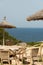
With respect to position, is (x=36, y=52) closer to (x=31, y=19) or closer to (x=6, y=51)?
(x=6, y=51)

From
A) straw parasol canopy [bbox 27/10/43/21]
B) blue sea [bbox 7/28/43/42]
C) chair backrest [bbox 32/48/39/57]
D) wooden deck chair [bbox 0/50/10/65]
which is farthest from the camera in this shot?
blue sea [bbox 7/28/43/42]

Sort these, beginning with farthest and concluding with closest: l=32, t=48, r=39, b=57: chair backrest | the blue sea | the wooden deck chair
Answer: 1. the blue sea
2. l=32, t=48, r=39, b=57: chair backrest
3. the wooden deck chair

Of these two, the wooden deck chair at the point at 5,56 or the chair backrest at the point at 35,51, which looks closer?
the wooden deck chair at the point at 5,56

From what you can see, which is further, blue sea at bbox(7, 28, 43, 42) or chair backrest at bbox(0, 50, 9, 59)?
blue sea at bbox(7, 28, 43, 42)

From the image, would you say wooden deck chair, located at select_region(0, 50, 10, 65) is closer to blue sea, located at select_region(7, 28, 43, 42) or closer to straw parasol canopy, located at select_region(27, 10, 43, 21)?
straw parasol canopy, located at select_region(27, 10, 43, 21)

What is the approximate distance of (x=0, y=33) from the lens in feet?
68.3

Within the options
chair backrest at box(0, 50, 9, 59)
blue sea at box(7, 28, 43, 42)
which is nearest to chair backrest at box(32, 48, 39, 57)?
chair backrest at box(0, 50, 9, 59)

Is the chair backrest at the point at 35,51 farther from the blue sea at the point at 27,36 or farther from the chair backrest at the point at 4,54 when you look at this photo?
the blue sea at the point at 27,36

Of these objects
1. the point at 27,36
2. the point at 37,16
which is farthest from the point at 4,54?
the point at 27,36

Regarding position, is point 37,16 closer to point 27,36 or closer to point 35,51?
point 35,51

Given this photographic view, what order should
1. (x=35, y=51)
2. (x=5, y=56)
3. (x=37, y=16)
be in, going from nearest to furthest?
(x=37, y=16)
(x=5, y=56)
(x=35, y=51)

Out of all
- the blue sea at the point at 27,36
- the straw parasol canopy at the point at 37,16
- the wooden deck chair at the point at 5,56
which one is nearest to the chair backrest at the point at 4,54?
the wooden deck chair at the point at 5,56

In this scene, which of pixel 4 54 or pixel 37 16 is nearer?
pixel 37 16

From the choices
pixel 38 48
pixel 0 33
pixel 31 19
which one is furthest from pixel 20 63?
pixel 0 33
